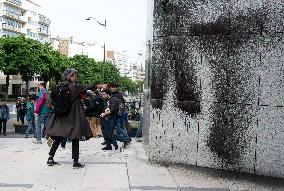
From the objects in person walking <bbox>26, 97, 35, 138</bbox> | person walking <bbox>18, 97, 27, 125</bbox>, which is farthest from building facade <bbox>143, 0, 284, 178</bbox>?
person walking <bbox>18, 97, 27, 125</bbox>

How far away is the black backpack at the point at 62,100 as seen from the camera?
713cm

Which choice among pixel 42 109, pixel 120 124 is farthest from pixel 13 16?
pixel 120 124

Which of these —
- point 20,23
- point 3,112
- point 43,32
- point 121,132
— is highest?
point 43,32

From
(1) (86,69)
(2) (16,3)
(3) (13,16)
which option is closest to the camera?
(3) (13,16)

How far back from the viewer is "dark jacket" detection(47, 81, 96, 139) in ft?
23.3

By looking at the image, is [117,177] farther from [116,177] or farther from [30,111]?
[30,111]

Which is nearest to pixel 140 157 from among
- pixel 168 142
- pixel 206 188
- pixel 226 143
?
pixel 168 142

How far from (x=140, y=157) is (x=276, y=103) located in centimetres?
309

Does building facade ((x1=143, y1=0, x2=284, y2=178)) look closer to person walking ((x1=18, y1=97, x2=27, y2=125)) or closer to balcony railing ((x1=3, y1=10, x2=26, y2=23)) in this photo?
person walking ((x1=18, y1=97, x2=27, y2=125))

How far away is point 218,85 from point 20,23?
85.3m

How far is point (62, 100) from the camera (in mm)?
7129

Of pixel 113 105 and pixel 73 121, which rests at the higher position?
pixel 113 105

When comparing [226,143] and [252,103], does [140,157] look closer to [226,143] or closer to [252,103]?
[226,143]

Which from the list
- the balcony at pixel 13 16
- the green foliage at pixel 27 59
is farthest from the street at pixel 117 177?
the balcony at pixel 13 16
